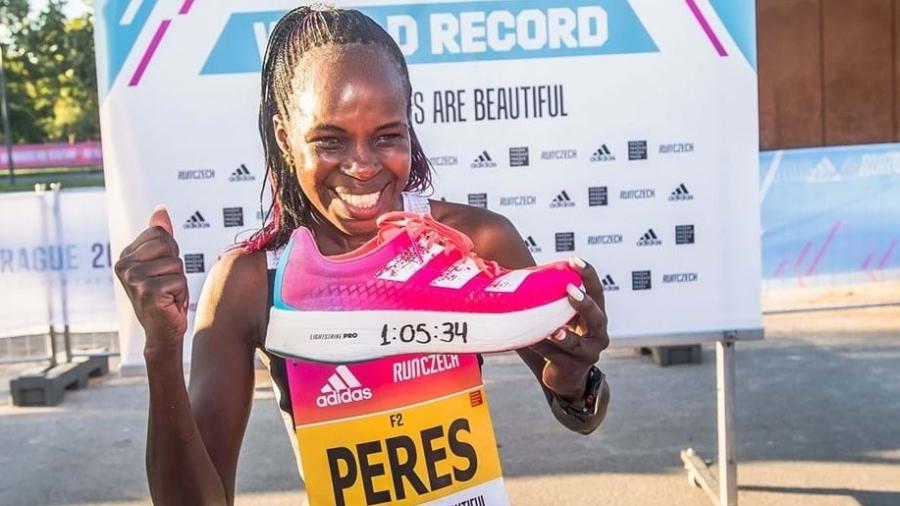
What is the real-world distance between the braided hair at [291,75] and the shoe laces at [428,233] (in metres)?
0.15

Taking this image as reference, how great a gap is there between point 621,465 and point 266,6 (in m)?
2.84

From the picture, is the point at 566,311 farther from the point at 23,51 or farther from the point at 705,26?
the point at 23,51

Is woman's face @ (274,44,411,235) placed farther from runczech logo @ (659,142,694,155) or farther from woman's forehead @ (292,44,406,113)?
runczech logo @ (659,142,694,155)

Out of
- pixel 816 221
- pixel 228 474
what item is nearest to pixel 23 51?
pixel 816 221

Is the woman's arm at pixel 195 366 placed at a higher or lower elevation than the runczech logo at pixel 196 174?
lower

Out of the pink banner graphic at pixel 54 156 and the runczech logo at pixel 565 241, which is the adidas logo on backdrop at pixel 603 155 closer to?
the runczech logo at pixel 565 241

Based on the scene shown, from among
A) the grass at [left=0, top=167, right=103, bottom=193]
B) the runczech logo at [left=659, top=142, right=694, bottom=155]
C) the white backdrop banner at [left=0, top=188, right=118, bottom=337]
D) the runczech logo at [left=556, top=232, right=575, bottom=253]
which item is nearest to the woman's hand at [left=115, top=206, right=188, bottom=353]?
the runczech logo at [left=556, top=232, right=575, bottom=253]

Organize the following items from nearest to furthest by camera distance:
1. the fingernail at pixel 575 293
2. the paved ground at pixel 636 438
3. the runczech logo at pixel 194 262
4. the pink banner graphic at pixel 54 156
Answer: the fingernail at pixel 575 293
the runczech logo at pixel 194 262
the paved ground at pixel 636 438
the pink banner graphic at pixel 54 156

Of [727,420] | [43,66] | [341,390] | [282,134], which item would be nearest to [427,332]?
[341,390]

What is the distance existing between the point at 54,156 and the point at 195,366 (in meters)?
38.5

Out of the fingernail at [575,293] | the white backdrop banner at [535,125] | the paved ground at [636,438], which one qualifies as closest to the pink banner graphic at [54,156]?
the paved ground at [636,438]

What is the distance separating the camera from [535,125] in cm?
378

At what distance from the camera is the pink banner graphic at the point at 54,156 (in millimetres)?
36781

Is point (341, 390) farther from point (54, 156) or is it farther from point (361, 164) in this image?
point (54, 156)
